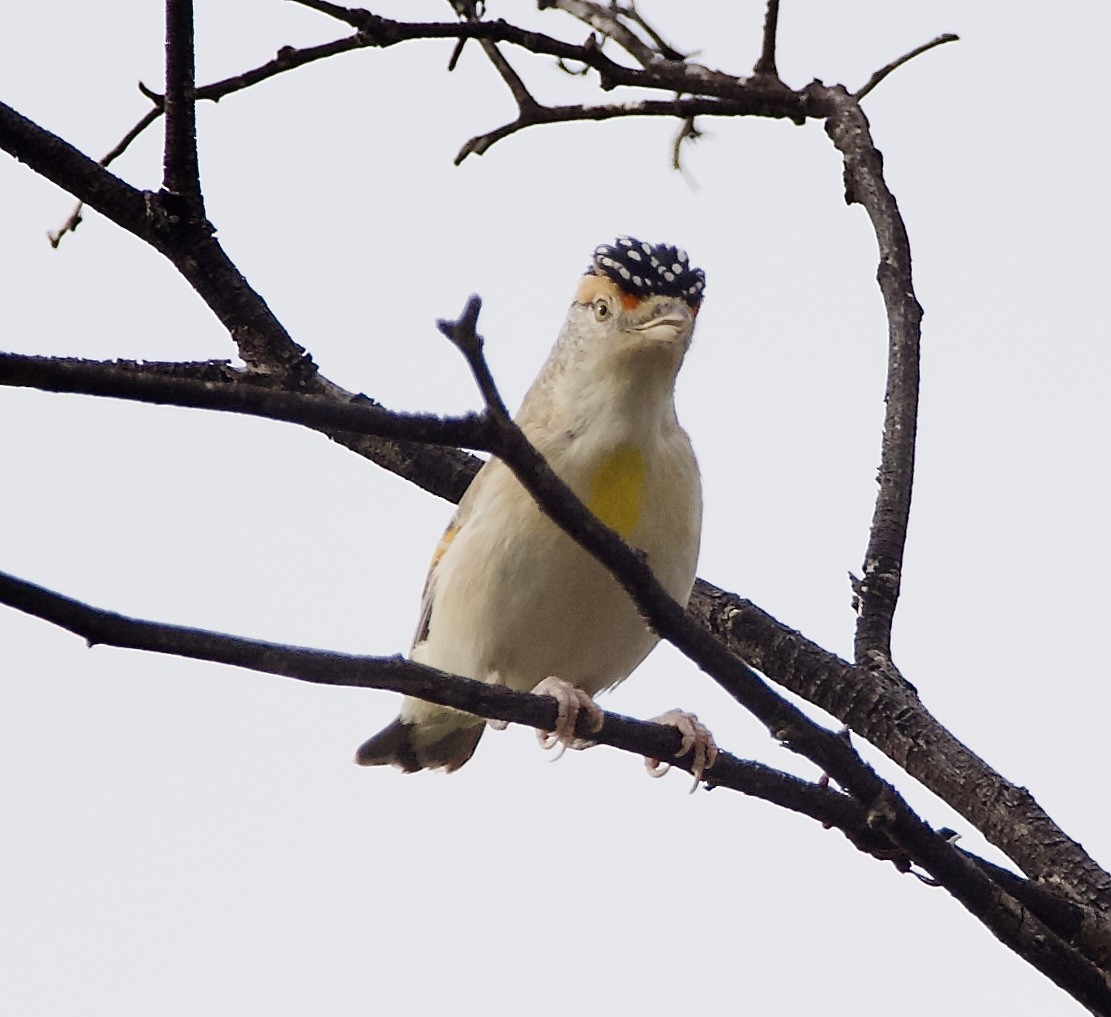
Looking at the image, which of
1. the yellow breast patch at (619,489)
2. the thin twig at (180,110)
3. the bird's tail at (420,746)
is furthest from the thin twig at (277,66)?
the bird's tail at (420,746)

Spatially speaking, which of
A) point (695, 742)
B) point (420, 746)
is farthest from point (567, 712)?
point (420, 746)

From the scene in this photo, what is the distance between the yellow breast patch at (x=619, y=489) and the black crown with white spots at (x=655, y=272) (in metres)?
0.65

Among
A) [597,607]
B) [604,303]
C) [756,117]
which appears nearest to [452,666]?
[597,607]

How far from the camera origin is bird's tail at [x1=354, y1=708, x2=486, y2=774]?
274 inches

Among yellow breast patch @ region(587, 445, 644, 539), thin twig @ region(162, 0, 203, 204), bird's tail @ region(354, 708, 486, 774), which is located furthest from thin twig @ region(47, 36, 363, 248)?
bird's tail @ region(354, 708, 486, 774)

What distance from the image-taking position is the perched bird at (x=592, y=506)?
5.25 metres

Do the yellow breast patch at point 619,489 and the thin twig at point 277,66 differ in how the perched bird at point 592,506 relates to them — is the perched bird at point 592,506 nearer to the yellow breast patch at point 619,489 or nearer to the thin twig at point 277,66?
the yellow breast patch at point 619,489

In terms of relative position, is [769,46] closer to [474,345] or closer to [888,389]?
[888,389]

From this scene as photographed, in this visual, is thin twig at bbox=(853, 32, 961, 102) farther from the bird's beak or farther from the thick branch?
the thick branch

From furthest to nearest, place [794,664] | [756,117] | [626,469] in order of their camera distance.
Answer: [756,117], [626,469], [794,664]

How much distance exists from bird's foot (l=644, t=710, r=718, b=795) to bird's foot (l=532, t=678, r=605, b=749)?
0.68 feet

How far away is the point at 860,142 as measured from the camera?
18.2 ft

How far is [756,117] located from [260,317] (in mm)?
2001

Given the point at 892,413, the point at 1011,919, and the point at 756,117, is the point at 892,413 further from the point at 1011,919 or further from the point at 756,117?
the point at 1011,919
